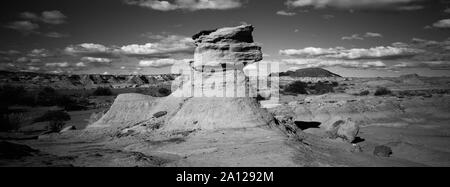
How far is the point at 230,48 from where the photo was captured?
14.4 m

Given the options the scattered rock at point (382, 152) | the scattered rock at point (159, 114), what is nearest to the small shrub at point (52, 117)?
the scattered rock at point (159, 114)

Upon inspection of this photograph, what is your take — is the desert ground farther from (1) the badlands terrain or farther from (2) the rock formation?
(2) the rock formation

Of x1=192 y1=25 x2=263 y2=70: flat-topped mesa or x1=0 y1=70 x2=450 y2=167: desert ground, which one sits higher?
x1=192 y1=25 x2=263 y2=70: flat-topped mesa

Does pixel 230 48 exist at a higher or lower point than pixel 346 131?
higher

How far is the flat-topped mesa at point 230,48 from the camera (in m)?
14.4

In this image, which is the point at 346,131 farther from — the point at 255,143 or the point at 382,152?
the point at 255,143

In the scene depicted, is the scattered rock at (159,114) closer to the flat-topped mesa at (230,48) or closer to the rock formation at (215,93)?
the rock formation at (215,93)

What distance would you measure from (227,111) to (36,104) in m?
28.0

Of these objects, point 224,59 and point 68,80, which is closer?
point 224,59

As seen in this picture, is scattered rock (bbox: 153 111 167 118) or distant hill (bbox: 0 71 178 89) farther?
distant hill (bbox: 0 71 178 89)

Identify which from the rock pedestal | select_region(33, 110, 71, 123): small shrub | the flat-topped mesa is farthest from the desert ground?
the flat-topped mesa

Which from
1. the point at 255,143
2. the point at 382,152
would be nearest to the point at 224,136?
the point at 255,143

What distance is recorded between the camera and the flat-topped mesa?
14391 mm
